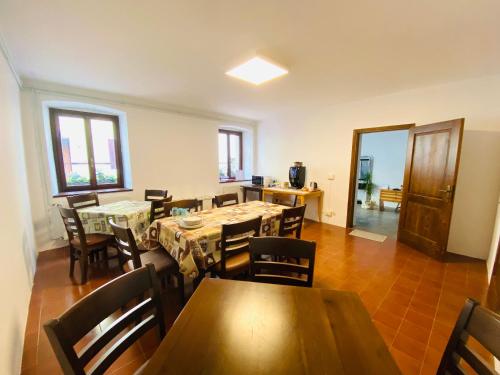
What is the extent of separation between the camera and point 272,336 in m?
0.79

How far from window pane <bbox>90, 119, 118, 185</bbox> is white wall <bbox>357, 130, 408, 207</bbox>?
19.8 ft

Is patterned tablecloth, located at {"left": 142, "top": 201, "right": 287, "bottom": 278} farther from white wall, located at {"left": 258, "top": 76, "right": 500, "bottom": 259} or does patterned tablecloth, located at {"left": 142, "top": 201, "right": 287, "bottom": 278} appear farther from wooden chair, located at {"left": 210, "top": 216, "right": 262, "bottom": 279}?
white wall, located at {"left": 258, "top": 76, "right": 500, "bottom": 259}

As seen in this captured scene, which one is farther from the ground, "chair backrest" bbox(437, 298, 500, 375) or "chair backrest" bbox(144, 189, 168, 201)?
"chair backrest" bbox(144, 189, 168, 201)

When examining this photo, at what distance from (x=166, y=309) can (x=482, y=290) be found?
318 cm

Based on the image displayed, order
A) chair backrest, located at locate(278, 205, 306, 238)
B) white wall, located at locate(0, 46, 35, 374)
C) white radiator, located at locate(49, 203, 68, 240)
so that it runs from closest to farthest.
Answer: white wall, located at locate(0, 46, 35, 374)
chair backrest, located at locate(278, 205, 306, 238)
white radiator, located at locate(49, 203, 68, 240)

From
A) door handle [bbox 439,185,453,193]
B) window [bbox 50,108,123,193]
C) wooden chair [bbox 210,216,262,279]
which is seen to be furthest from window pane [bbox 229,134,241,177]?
door handle [bbox 439,185,453,193]

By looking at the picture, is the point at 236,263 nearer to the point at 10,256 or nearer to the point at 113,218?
the point at 113,218

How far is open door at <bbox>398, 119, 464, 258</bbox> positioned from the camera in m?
2.71

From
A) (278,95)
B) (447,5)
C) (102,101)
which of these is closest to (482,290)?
(447,5)

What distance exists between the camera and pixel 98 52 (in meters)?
2.15

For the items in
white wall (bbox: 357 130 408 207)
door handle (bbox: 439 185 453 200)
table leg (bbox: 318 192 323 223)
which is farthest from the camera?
white wall (bbox: 357 130 408 207)

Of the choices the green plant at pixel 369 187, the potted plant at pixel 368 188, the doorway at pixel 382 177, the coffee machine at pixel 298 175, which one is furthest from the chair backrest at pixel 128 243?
the green plant at pixel 369 187

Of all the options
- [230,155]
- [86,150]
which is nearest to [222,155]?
[230,155]

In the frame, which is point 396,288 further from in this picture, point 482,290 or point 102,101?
point 102,101
